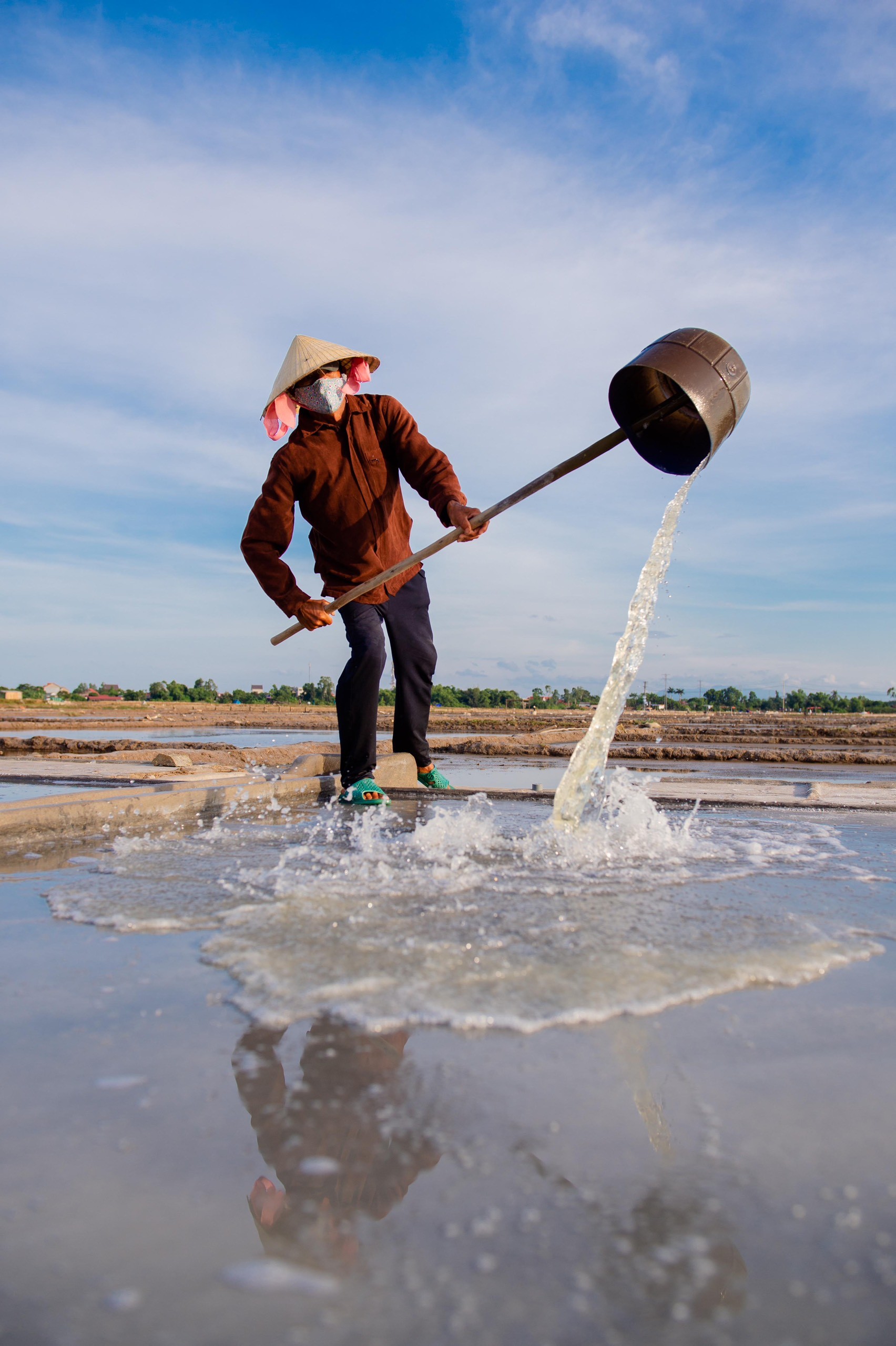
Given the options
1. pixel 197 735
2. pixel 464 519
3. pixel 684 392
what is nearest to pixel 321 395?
pixel 464 519

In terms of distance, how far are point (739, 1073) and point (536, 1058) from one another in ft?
0.85

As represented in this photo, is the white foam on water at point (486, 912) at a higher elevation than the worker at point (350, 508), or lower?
lower

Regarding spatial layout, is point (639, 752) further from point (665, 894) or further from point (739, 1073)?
point (739, 1073)

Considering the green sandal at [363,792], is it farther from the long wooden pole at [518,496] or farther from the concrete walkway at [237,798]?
the long wooden pole at [518,496]

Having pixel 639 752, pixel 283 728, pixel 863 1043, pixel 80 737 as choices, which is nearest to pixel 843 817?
pixel 863 1043

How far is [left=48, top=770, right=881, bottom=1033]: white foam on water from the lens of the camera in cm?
137

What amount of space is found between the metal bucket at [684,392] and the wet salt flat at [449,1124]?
6.74ft

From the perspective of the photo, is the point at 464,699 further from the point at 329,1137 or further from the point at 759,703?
the point at 329,1137

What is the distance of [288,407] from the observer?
14.2 ft

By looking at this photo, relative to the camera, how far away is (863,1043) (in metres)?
1.18

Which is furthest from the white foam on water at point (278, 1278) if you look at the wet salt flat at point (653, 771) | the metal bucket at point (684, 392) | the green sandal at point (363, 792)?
the wet salt flat at point (653, 771)

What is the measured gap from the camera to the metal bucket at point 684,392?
3195 millimetres

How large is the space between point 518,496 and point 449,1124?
319 centimetres

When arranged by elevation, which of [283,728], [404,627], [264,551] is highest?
[264,551]
